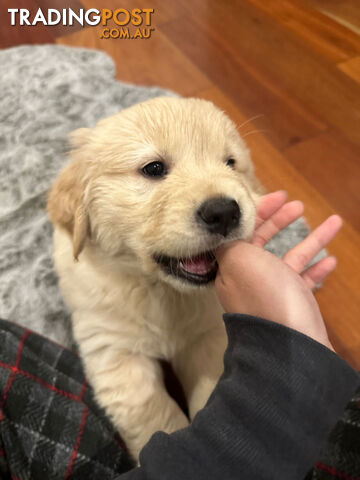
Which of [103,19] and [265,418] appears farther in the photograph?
[103,19]

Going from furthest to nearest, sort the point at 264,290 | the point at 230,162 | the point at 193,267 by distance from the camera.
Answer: the point at 230,162 < the point at 193,267 < the point at 264,290

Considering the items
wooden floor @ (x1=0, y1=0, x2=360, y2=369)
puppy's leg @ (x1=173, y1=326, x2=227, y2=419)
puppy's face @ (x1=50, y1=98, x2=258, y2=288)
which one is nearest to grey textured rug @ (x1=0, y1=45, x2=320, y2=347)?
wooden floor @ (x1=0, y1=0, x2=360, y2=369)

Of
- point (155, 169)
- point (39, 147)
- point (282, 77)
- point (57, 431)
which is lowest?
point (57, 431)

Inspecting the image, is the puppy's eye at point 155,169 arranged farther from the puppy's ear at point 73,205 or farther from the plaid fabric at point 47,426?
the plaid fabric at point 47,426

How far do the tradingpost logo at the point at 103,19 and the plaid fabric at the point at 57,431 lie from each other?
2.25m

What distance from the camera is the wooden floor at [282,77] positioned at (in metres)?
1.88

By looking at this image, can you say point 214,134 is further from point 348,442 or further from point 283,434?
point 348,442

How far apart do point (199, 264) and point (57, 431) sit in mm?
622

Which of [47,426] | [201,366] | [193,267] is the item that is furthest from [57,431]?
[193,267]

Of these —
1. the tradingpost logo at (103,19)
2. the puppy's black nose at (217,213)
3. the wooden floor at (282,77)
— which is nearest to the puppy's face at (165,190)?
the puppy's black nose at (217,213)

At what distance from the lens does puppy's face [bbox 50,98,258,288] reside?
875 mm

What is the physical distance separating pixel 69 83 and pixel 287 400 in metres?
2.04

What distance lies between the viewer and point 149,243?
929mm

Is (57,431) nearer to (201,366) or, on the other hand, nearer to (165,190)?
(201,366)
